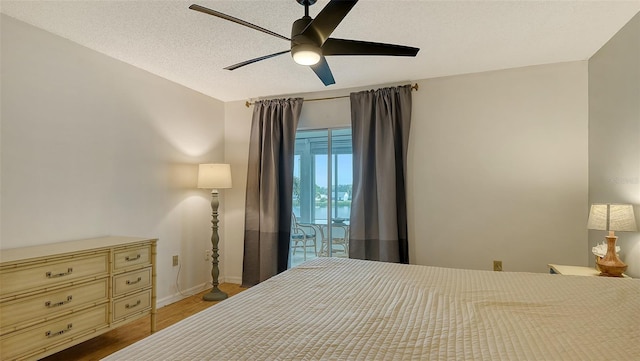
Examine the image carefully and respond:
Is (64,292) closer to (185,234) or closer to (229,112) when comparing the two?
(185,234)

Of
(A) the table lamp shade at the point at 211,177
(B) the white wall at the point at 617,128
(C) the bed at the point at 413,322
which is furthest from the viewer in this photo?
(A) the table lamp shade at the point at 211,177

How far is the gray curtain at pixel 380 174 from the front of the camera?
11.8 ft

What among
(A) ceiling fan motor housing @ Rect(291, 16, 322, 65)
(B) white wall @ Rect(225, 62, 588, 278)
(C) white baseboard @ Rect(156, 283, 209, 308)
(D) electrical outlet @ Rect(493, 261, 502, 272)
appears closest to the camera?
(A) ceiling fan motor housing @ Rect(291, 16, 322, 65)

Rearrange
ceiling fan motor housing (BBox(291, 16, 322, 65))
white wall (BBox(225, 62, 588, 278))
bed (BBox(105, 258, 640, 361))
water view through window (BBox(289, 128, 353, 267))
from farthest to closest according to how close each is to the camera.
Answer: water view through window (BBox(289, 128, 353, 267))
white wall (BBox(225, 62, 588, 278))
ceiling fan motor housing (BBox(291, 16, 322, 65))
bed (BBox(105, 258, 640, 361))

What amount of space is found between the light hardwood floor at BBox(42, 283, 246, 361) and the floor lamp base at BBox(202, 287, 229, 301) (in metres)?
0.06

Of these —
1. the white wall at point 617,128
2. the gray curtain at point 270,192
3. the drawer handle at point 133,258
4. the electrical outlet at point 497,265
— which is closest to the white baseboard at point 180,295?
the gray curtain at point 270,192

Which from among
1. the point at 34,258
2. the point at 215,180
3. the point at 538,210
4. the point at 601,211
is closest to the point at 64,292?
the point at 34,258

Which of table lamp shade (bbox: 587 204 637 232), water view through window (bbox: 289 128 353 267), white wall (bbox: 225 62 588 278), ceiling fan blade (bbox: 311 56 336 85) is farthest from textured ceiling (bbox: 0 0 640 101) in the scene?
table lamp shade (bbox: 587 204 637 232)

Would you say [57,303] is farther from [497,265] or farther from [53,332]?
[497,265]

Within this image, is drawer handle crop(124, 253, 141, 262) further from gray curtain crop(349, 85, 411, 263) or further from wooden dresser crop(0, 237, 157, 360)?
gray curtain crop(349, 85, 411, 263)

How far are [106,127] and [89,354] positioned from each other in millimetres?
1828

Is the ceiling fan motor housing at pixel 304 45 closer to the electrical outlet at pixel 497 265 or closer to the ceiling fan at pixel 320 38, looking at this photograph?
the ceiling fan at pixel 320 38

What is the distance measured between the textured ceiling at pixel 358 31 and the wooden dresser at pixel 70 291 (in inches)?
62.7

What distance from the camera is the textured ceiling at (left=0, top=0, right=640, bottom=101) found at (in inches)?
85.8
